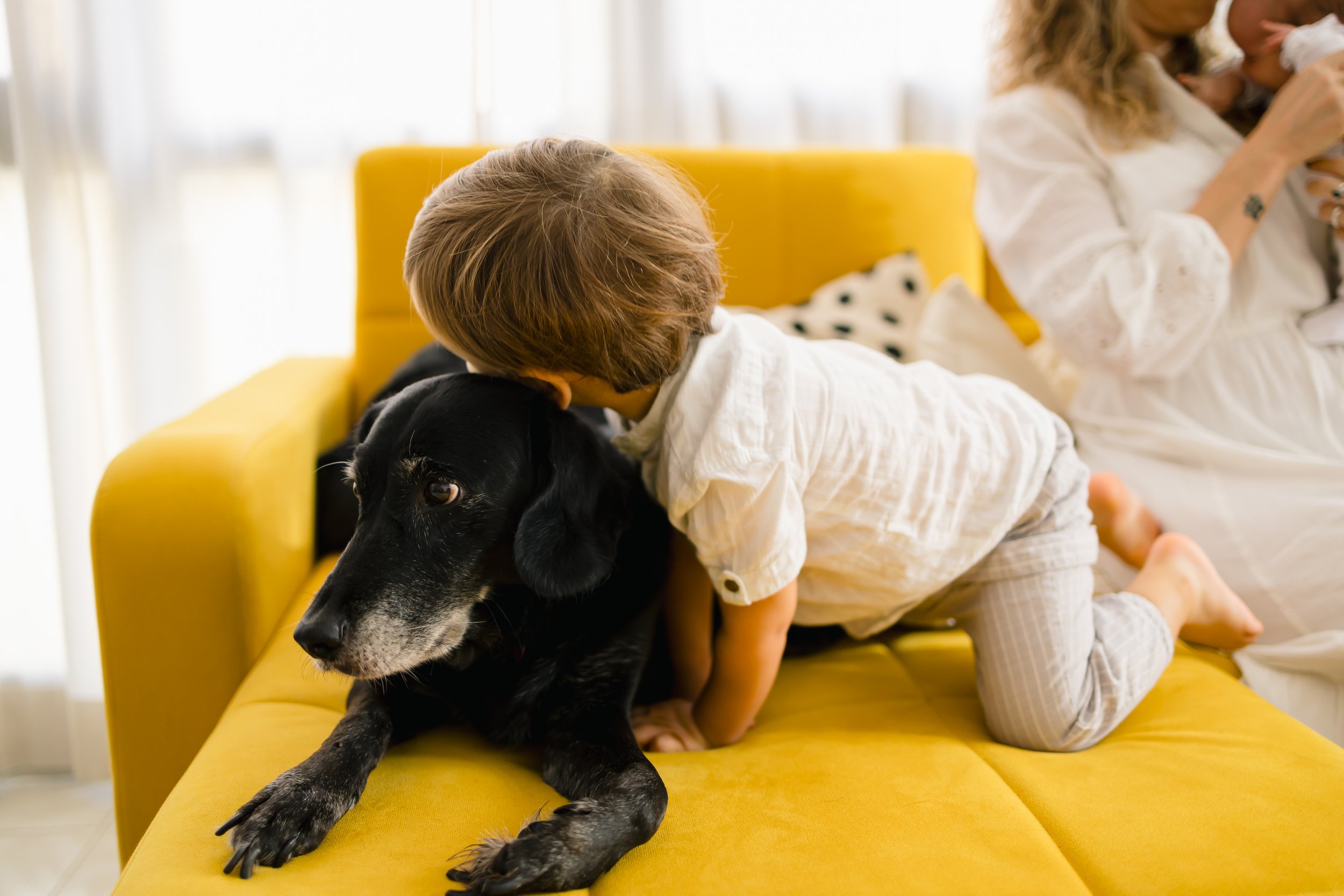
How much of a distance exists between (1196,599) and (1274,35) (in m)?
1.08

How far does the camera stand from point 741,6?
2180mm

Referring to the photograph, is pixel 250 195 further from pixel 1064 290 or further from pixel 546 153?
pixel 1064 290

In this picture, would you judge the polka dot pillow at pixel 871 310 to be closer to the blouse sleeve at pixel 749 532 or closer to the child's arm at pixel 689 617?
the child's arm at pixel 689 617

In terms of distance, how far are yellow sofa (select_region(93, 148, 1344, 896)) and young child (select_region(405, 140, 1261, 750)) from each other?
93 millimetres

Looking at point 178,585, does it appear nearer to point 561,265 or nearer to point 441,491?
point 441,491

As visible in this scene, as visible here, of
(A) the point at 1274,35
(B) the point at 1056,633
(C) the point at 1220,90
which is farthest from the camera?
(C) the point at 1220,90

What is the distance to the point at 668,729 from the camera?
1.20 m

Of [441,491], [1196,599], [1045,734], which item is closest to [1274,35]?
[1196,599]

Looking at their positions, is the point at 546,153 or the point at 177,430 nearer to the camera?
the point at 546,153

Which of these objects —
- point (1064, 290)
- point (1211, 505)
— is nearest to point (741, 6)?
point (1064, 290)

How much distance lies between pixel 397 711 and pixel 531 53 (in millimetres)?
1679

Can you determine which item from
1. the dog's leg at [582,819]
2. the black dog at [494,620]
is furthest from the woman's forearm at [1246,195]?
the dog's leg at [582,819]

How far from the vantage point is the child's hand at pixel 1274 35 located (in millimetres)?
1584

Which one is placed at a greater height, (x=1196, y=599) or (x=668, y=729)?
(x=1196, y=599)
